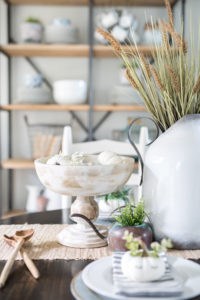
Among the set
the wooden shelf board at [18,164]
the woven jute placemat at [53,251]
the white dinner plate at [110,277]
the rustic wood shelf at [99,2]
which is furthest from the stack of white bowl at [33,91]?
the white dinner plate at [110,277]

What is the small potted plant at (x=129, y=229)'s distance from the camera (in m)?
0.76

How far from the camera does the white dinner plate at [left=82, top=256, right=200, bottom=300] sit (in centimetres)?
55

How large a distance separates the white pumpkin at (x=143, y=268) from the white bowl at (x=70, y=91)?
213cm

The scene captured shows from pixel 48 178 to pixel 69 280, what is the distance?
0.73ft

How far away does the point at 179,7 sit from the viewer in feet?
9.41

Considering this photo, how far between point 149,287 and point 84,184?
300 mm

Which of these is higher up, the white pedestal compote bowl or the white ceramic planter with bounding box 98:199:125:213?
the white pedestal compote bowl

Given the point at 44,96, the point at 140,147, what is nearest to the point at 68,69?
the point at 44,96

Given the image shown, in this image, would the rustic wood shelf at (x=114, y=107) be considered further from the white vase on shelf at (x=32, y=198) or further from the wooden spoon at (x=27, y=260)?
the wooden spoon at (x=27, y=260)

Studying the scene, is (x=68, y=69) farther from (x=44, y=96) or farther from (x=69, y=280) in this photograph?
(x=69, y=280)

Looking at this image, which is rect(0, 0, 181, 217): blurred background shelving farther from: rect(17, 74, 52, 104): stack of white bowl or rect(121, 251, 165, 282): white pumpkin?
rect(121, 251, 165, 282): white pumpkin

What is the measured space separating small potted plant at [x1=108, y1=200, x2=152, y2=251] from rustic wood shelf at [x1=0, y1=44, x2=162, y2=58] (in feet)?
6.12

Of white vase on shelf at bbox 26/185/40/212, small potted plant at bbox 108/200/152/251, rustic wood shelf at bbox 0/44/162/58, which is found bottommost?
white vase on shelf at bbox 26/185/40/212

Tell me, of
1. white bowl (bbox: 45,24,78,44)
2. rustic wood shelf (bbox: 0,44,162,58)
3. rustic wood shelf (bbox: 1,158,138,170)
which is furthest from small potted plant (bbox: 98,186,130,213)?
white bowl (bbox: 45,24,78,44)
